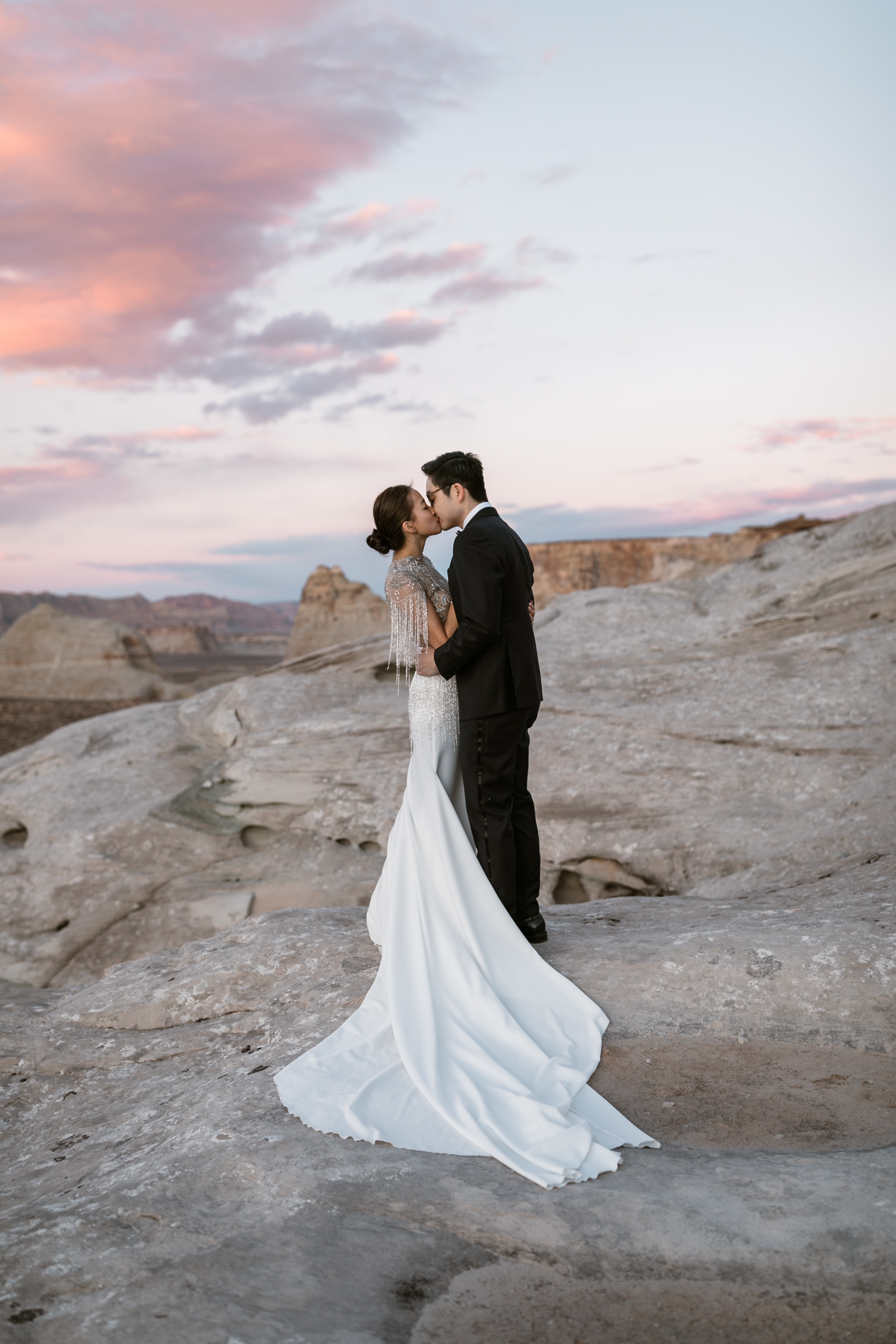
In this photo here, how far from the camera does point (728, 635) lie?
9750 mm

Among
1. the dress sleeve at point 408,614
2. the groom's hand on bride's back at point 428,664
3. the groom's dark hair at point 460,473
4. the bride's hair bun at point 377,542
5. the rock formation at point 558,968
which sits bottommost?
the rock formation at point 558,968

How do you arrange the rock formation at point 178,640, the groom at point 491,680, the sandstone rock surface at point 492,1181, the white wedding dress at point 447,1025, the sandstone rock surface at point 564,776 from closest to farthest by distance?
the sandstone rock surface at point 492,1181, the white wedding dress at point 447,1025, the groom at point 491,680, the sandstone rock surface at point 564,776, the rock formation at point 178,640

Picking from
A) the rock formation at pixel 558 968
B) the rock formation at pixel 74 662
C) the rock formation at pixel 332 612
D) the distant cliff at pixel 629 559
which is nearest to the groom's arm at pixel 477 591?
the rock formation at pixel 558 968

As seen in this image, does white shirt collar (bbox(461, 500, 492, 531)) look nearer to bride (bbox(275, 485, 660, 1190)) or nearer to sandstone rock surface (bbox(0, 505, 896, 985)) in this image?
bride (bbox(275, 485, 660, 1190))

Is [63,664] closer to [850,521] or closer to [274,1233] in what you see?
[850,521]

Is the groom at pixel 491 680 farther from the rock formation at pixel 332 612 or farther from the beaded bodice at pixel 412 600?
the rock formation at pixel 332 612

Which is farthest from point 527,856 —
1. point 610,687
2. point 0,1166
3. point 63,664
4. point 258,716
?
point 63,664

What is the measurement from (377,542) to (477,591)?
60 centimetres

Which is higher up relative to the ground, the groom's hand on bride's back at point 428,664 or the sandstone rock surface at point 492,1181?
the groom's hand on bride's back at point 428,664

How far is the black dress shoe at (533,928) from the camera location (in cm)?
427

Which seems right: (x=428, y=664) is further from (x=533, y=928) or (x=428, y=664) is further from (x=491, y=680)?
(x=533, y=928)

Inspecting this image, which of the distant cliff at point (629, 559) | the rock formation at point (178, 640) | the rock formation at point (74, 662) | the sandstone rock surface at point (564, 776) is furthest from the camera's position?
the rock formation at point (178, 640)

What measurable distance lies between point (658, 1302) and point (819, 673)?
22.5 ft

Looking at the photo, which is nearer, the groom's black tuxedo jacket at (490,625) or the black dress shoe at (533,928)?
the groom's black tuxedo jacket at (490,625)
